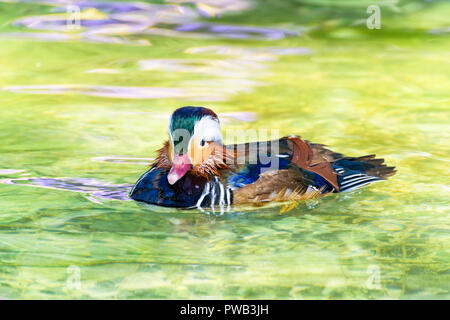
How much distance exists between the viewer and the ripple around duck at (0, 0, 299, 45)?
48.4 ft

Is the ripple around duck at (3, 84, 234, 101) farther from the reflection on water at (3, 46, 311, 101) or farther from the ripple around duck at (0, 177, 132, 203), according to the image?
the ripple around duck at (0, 177, 132, 203)

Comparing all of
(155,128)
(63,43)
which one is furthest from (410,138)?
(63,43)

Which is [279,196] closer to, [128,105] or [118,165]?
[118,165]

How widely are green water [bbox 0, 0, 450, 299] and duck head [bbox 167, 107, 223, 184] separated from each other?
0.43 meters

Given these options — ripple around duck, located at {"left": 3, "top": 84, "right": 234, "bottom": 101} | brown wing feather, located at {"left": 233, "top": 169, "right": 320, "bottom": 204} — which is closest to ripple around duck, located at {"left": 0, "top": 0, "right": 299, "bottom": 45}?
ripple around duck, located at {"left": 3, "top": 84, "right": 234, "bottom": 101}

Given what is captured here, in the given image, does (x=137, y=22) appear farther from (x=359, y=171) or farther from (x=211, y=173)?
(x=211, y=173)

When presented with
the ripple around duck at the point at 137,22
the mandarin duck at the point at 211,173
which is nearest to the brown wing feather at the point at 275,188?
the mandarin duck at the point at 211,173

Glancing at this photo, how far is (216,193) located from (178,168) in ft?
1.27

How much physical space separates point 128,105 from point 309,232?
15.5 feet

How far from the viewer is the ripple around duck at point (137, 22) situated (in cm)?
1477

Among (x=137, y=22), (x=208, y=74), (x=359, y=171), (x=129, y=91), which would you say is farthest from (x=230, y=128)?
(x=137, y=22)

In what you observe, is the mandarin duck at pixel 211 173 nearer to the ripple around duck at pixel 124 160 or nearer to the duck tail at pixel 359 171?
the duck tail at pixel 359 171

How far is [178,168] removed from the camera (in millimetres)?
6930

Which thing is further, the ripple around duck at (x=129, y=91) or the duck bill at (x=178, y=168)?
the ripple around duck at (x=129, y=91)
